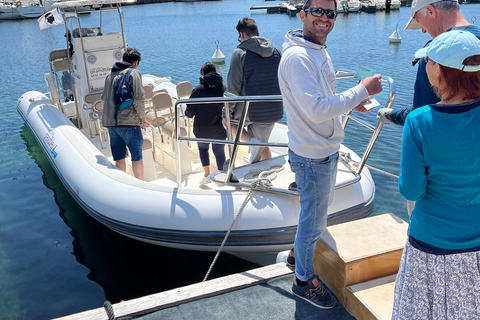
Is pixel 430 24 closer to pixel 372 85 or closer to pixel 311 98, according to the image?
pixel 372 85

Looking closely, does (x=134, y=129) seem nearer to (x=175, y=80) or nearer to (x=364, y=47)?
(x=175, y=80)

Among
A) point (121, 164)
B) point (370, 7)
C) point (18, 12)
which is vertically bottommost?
point (370, 7)

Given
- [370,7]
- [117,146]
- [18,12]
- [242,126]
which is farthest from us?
[18,12]

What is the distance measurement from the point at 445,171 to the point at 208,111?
290 cm

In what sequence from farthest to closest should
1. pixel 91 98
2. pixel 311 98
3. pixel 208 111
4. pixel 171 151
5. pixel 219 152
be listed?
pixel 91 98 → pixel 171 151 → pixel 219 152 → pixel 208 111 → pixel 311 98

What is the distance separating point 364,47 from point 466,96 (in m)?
17.5

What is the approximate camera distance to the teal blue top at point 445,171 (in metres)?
1.46

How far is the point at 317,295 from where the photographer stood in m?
2.49

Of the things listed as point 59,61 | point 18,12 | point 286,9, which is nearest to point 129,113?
point 59,61

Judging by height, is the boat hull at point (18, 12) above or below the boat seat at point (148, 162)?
above

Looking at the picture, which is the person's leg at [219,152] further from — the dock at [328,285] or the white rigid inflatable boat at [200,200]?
the dock at [328,285]

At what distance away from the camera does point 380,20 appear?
2909 centimetres

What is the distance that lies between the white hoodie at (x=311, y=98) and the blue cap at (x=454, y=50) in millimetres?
600

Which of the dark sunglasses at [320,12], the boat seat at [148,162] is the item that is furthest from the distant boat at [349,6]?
the dark sunglasses at [320,12]
